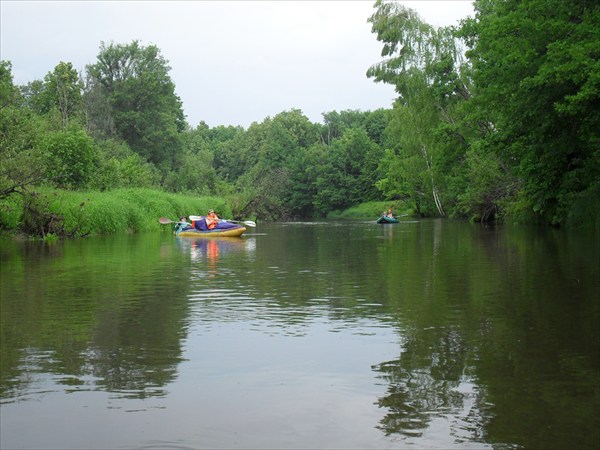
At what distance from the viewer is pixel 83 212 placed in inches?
1373

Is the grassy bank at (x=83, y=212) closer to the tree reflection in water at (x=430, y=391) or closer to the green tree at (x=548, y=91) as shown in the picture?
the green tree at (x=548, y=91)

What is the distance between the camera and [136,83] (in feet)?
273

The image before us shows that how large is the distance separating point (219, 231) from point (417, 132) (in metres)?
22.9

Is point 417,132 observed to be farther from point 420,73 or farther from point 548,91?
point 548,91

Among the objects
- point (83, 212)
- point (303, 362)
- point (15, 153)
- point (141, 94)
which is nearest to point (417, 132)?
point (83, 212)

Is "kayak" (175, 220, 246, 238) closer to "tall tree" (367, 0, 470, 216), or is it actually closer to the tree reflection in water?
"tall tree" (367, 0, 470, 216)

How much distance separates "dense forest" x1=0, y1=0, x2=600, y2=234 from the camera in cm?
2633

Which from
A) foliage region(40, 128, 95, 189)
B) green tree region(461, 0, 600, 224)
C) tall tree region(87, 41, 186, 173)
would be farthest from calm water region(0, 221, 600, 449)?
tall tree region(87, 41, 186, 173)

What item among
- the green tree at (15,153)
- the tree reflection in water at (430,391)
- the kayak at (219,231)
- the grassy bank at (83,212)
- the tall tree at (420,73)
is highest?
the tall tree at (420,73)

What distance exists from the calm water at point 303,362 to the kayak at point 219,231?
66.3ft

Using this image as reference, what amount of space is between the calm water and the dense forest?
44.9 feet

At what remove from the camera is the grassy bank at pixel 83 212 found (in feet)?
Result: 102

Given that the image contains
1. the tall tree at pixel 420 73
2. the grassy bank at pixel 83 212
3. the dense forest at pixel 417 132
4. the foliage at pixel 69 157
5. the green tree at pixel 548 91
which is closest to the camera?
the green tree at pixel 548 91

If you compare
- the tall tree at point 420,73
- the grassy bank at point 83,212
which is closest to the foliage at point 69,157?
the grassy bank at point 83,212
